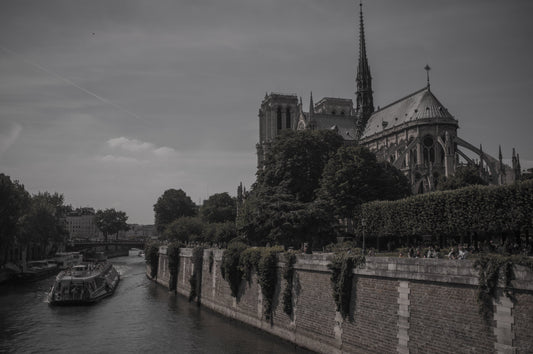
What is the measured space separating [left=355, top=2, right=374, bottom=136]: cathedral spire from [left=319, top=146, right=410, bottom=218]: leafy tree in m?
51.3

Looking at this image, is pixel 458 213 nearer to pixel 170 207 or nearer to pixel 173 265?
pixel 173 265

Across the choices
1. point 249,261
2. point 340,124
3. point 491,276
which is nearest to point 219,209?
point 340,124

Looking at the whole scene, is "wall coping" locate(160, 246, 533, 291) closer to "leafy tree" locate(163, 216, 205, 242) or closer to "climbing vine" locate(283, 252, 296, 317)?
"climbing vine" locate(283, 252, 296, 317)

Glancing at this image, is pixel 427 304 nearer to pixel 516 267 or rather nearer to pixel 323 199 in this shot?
pixel 516 267

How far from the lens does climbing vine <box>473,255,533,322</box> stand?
16.9 metres

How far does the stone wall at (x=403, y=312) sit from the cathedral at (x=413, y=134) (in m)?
45.8

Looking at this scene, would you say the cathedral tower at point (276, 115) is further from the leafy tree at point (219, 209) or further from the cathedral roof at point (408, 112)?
the cathedral roof at point (408, 112)

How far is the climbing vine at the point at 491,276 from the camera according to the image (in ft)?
55.4

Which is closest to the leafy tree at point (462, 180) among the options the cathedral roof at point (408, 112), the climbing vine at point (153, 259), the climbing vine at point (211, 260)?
the cathedral roof at point (408, 112)

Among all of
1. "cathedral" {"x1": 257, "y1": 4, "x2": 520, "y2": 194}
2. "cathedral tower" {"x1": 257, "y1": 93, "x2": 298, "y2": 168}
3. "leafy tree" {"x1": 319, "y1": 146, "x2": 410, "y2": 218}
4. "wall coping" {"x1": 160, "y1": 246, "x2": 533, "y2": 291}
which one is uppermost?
"cathedral tower" {"x1": 257, "y1": 93, "x2": 298, "y2": 168}

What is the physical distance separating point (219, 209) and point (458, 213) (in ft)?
252

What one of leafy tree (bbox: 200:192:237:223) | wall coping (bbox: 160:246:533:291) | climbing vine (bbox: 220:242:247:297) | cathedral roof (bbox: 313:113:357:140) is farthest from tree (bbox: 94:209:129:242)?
wall coping (bbox: 160:246:533:291)

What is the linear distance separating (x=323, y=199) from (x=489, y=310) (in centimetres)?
3416

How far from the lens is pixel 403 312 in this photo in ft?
69.0
